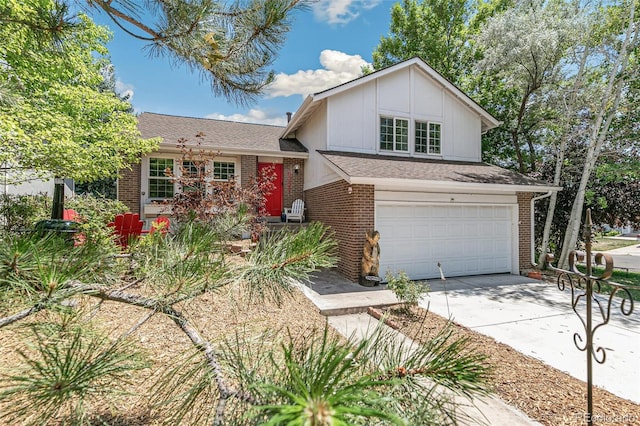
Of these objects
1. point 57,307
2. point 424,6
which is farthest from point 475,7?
point 57,307

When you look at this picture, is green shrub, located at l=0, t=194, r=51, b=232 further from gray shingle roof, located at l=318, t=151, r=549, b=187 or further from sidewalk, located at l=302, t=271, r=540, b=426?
gray shingle roof, located at l=318, t=151, r=549, b=187

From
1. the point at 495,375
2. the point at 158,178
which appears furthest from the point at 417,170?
the point at 158,178

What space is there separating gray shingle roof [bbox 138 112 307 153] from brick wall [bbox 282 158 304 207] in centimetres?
58

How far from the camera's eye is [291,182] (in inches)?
488

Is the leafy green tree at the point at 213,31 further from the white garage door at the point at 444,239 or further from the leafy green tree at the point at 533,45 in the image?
the leafy green tree at the point at 533,45

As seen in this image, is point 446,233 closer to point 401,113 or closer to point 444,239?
point 444,239

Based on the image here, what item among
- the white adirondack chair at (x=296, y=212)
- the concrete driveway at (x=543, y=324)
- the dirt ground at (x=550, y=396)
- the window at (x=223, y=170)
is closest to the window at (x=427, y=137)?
the white adirondack chair at (x=296, y=212)

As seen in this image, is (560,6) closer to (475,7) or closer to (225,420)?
(475,7)

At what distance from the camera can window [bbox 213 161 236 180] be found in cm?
1160

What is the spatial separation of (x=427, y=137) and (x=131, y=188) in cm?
1089

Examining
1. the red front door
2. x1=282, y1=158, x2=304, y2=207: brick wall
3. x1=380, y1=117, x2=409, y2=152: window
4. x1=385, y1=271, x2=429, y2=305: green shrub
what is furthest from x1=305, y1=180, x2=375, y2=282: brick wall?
the red front door

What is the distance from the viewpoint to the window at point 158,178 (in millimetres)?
10859

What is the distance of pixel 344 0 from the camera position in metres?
2.76

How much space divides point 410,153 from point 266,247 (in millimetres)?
10185
